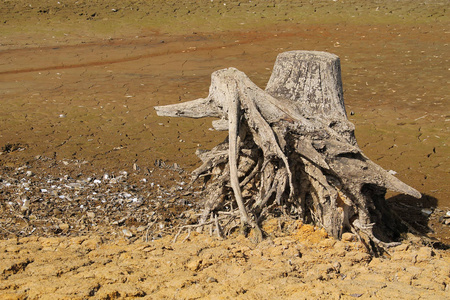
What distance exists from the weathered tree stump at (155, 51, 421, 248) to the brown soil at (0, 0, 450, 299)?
259 mm

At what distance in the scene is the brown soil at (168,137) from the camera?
2979 millimetres

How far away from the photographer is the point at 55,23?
13516mm

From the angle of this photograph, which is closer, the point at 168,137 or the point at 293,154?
the point at 293,154

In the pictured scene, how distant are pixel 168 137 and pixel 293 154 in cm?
328

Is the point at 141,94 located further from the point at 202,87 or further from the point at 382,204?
the point at 382,204

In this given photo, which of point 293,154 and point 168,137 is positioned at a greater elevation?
point 293,154

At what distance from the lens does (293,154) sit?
11.9 feet

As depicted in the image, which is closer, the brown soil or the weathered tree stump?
the brown soil

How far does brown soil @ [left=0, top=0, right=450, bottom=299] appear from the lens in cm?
298

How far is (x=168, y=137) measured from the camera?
663 centimetres

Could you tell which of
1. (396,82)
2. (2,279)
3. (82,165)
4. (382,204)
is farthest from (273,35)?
(2,279)

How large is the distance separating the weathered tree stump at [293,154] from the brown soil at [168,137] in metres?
0.26

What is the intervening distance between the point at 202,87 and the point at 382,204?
5064 millimetres

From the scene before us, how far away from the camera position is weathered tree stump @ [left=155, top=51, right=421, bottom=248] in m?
3.49
